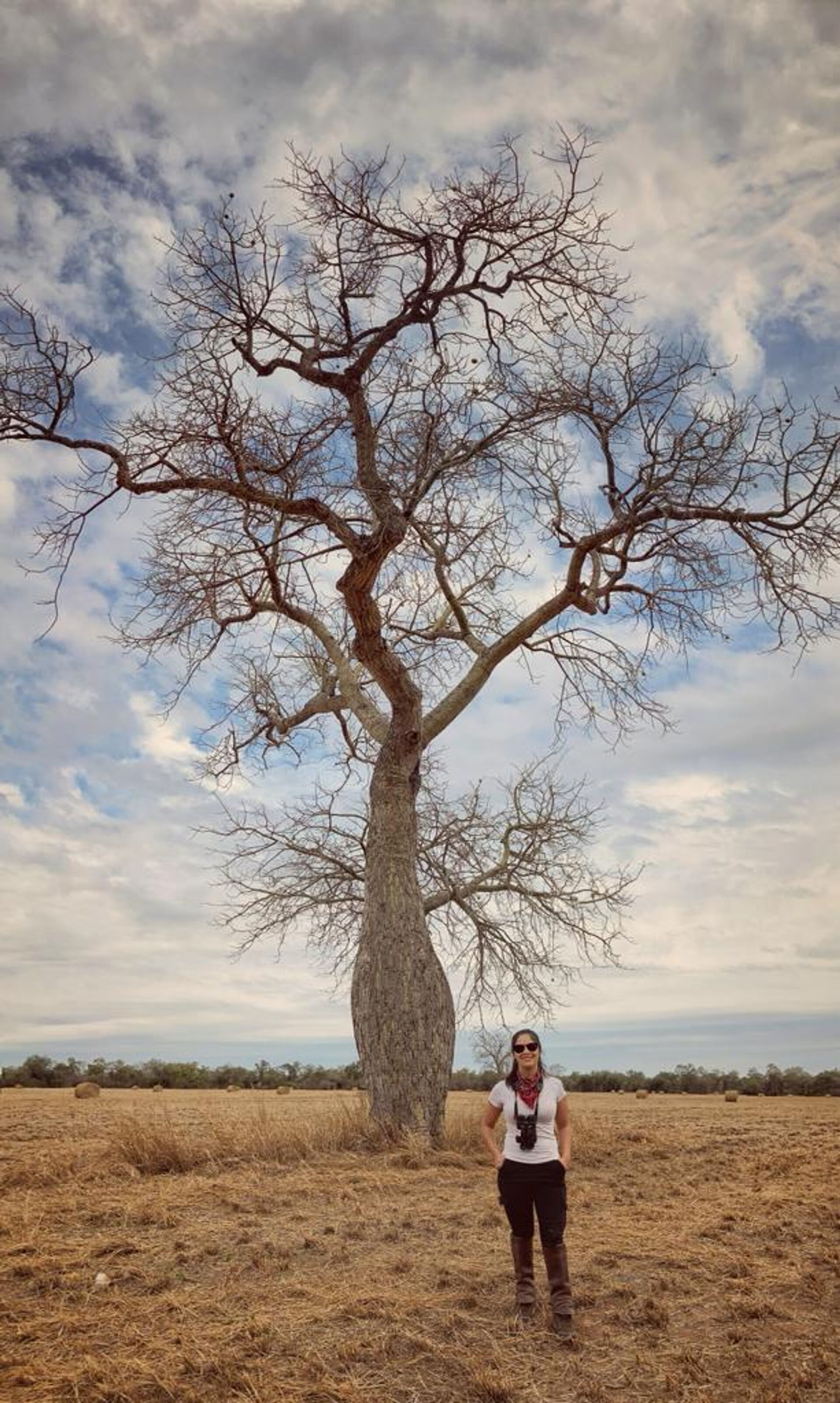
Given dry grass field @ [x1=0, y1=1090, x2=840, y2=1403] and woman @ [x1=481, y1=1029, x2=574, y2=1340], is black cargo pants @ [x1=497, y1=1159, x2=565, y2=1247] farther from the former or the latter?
dry grass field @ [x1=0, y1=1090, x2=840, y2=1403]

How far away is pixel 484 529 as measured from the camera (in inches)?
520

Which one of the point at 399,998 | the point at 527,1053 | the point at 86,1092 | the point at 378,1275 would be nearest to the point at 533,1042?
the point at 527,1053

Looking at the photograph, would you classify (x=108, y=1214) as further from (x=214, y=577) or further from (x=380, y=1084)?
(x=214, y=577)

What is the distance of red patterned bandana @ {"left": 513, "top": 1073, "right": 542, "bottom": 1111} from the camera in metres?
5.46

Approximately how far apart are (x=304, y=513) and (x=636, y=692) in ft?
16.7

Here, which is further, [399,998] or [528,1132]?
[399,998]

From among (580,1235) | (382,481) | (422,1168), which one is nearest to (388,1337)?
(580,1235)

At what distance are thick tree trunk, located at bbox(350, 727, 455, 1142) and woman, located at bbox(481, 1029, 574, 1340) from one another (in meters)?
5.83

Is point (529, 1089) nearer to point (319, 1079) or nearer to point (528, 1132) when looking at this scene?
point (528, 1132)

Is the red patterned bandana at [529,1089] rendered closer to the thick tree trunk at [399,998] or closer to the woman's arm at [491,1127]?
the woman's arm at [491,1127]

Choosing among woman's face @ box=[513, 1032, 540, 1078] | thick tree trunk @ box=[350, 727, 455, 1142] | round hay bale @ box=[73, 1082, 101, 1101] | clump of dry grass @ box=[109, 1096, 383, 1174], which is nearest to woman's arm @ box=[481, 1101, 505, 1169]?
woman's face @ box=[513, 1032, 540, 1078]

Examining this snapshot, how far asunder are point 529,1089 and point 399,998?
241 inches

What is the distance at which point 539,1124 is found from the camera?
17.8 feet

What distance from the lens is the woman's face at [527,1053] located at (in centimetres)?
556
